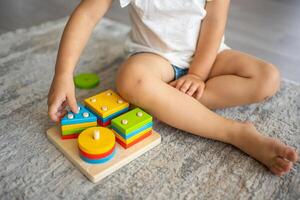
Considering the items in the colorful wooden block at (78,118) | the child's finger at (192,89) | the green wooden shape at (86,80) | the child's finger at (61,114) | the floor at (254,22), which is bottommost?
the floor at (254,22)

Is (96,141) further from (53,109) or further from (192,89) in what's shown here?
(192,89)

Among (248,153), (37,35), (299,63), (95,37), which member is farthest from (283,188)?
(37,35)

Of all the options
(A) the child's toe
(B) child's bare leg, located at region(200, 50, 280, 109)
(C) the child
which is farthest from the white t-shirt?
(A) the child's toe

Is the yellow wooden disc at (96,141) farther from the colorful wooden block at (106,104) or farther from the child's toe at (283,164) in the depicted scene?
the child's toe at (283,164)

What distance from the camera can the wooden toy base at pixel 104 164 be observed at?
608 mm

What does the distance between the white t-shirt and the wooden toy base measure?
0.74 feet

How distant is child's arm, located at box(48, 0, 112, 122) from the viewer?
67 centimetres

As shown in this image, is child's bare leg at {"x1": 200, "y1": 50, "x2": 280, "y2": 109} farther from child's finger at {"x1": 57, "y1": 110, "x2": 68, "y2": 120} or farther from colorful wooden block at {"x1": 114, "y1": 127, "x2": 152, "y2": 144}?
child's finger at {"x1": 57, "y1": 110, "x2": 68, "y2": 120}

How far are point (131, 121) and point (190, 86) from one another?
0.59ft

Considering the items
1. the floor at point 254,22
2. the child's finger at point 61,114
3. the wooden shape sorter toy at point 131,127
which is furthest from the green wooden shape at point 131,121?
the floor at point 254,22

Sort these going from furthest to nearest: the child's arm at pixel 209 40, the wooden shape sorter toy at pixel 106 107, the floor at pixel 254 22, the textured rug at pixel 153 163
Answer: the floor at pixel 254 22 < the child's arm at pixel 209 40 < the wooden shape sorter toy at pixel 106 107 < the textured rug at pixel 153 163

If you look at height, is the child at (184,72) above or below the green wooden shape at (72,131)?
above

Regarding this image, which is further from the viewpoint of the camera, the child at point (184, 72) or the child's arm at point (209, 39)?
the child's arm at point (209, 39)

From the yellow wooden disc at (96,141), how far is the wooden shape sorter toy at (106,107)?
0.13ft
